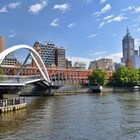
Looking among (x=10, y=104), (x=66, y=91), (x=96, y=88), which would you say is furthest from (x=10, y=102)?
(x=96, y=88)

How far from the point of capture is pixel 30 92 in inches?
4732

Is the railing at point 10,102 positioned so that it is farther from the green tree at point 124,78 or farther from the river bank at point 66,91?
the green tree at point 124,78

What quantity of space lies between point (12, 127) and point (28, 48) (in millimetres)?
69846

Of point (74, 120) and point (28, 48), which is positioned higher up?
point (28, 48)

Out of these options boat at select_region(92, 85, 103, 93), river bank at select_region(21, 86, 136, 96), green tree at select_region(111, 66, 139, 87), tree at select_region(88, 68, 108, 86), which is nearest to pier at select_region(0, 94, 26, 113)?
river bank at select_region(21, 86, 136, 96)

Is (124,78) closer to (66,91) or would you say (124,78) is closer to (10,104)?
(66,91)

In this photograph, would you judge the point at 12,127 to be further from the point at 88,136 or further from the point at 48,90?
the point at 48,90

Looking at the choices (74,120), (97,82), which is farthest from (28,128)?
(97,82)

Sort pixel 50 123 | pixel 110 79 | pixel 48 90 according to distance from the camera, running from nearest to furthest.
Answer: pixel 50 123 < pixel 48 90 < pixel 110 79

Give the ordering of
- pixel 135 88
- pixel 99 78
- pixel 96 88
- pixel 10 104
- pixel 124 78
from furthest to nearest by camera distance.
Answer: pixel 124 78 < pixel 135 88 < pixel 99 78 < pixel 96 88 < pixel 10 104

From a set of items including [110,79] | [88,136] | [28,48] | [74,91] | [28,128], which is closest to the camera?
[88,136]

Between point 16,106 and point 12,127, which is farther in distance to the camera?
point 16,106

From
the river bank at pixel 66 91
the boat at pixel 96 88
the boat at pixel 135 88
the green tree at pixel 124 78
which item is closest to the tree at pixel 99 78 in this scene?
the river bank at pixel 66 91

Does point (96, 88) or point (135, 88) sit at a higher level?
point (96, 88)
